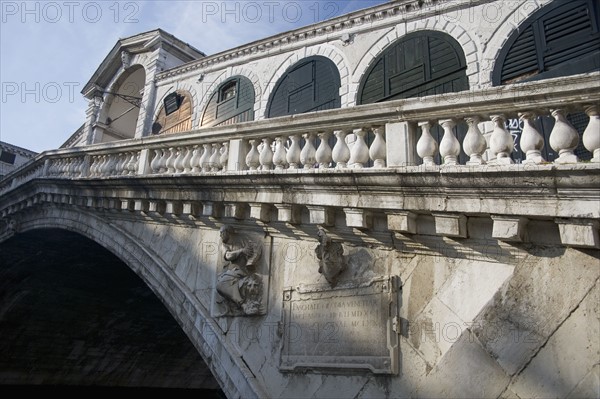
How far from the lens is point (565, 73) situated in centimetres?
697

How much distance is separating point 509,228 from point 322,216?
2081 mm

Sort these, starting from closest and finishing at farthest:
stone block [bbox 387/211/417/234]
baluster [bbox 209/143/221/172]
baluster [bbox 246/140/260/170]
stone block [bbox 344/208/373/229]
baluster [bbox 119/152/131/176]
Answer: stone block [bbox 387/211/417/234] < stone block [bbox 344/208/373/229] < baluster [bbox 246/140/260/170] < baluster [bbox 209/143/221/172] < baluster [bbox 119/152/131/176]

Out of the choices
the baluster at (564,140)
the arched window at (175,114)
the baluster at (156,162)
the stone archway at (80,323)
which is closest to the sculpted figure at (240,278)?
the baluster at (156,162)

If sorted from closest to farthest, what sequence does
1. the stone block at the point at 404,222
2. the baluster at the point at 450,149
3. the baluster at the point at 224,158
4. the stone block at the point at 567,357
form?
the stone block at the point at 567,357 → the baluster at the point at 450,149 → the stone block at the point at 404,222 → the baluster at the point at 224,158

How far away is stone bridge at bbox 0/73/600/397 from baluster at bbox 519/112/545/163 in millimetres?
119

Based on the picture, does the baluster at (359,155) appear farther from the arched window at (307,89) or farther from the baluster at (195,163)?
the arched window at (307,89)

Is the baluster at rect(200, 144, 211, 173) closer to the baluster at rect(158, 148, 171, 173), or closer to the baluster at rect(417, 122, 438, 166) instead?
the baluster at rect(158, 148, 171, 173)

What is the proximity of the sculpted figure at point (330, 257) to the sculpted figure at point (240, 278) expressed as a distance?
3.66 ft

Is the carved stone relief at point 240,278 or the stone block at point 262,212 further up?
the stone block at point 262,212

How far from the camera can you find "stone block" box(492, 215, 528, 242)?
171 inches

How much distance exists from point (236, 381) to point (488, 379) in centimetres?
310

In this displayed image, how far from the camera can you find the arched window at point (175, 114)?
13258mm

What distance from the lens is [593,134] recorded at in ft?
13.5

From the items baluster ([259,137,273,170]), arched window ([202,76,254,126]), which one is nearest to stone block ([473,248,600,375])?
baluster ([259,137,273,170])
